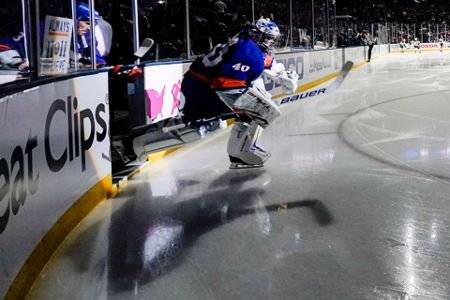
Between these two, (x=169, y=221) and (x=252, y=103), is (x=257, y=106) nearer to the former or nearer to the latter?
(x=252, y=103)

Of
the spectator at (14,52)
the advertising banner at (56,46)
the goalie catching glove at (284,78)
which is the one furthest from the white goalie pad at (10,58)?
the goalie catching glove at (284,78)

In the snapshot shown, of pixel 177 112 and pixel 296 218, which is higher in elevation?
pixel 177 112

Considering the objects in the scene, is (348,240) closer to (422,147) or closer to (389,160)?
(389,160)

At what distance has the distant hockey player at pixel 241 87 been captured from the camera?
3.54m

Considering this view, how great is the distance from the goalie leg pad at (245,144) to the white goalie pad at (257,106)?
11 centimetres

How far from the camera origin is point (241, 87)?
3.58 m

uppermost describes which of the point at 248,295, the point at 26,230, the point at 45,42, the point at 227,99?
the point at 45,42

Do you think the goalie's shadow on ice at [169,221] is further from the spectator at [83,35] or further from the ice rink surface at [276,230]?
the spectator at [83,35]

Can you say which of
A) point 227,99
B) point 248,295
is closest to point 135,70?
point 227,99

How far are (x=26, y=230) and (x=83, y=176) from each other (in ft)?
2.83

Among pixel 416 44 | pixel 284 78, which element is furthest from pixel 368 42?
pixel 284 78

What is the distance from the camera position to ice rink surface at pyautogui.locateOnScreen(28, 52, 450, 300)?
1917mm

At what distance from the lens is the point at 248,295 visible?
1844mm

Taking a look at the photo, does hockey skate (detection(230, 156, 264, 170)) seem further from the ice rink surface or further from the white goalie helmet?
the white goalie helmet
